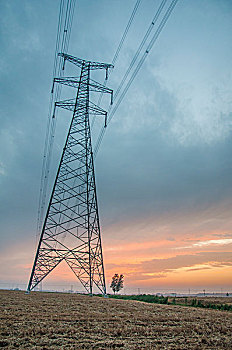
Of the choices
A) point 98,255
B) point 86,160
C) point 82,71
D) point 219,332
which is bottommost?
point 219,332

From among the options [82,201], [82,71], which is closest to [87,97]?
[82,71]

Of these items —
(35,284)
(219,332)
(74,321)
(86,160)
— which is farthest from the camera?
(86,160)

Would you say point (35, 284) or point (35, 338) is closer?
point (35, 338)

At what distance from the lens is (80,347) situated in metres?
7.38

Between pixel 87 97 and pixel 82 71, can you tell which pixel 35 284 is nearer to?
pixel 87 97

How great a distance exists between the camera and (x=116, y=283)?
279ft

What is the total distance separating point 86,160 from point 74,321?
80.8 ft

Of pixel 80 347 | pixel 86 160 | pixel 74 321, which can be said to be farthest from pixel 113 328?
pixel 86 160

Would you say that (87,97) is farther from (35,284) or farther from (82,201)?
(35,284)

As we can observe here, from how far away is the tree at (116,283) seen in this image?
84.3 meters

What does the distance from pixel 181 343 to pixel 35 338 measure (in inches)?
180

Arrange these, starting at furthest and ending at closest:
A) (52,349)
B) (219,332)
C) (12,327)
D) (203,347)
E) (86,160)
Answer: (86,160), (219,332), (12,327), (203,347), (52,349)

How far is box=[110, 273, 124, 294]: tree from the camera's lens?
8431 cm

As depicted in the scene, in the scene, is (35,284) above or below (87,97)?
below
